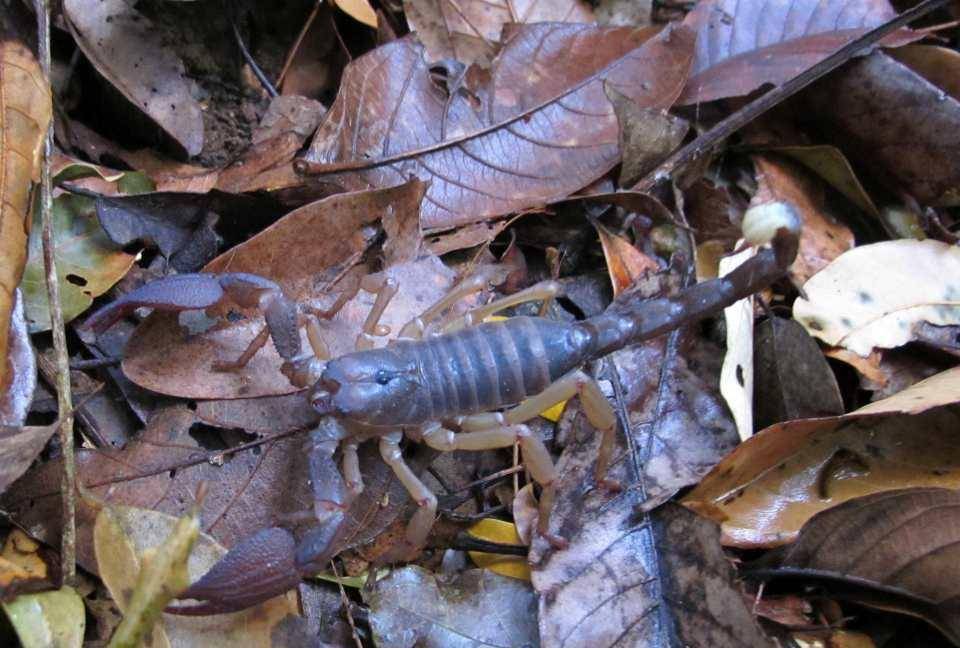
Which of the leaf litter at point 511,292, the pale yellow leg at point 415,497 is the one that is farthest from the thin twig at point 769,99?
the pale yellow leg at point 415,497

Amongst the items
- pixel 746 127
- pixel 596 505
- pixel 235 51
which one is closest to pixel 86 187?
pixel 235 51

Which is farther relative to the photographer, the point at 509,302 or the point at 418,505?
the point at 509,302

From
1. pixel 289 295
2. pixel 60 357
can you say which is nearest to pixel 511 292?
pixel 289 295

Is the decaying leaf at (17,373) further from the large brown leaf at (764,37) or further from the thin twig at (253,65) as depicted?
the large brown leaf at (764,37)

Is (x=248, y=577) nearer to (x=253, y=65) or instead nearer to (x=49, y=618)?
(x=49, y=618)

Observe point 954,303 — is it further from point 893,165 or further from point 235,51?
point 235,51
